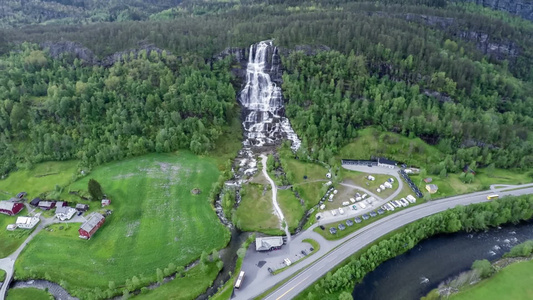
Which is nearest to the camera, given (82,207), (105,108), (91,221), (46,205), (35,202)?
(91,221)

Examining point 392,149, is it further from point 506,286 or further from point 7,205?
point 7,205

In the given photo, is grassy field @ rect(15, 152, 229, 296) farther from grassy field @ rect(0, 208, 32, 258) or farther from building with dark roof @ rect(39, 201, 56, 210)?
Result: building with dark roof @ rect(39, 201, 56, 210)

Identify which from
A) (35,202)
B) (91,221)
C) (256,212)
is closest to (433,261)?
(256,212)

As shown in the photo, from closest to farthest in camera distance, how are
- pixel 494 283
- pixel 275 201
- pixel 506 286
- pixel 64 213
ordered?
pixel 506 286
pixel 494 283
pixel 64 213
pixel 275 201

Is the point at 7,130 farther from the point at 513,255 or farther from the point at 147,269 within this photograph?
the point at 513,255

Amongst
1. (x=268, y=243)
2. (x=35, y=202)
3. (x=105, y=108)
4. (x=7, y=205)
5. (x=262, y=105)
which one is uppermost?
(x=105, y=108)

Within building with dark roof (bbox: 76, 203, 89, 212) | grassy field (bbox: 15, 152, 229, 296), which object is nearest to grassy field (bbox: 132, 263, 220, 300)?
grassy field (bbox: 15, 152, 229, 296)
